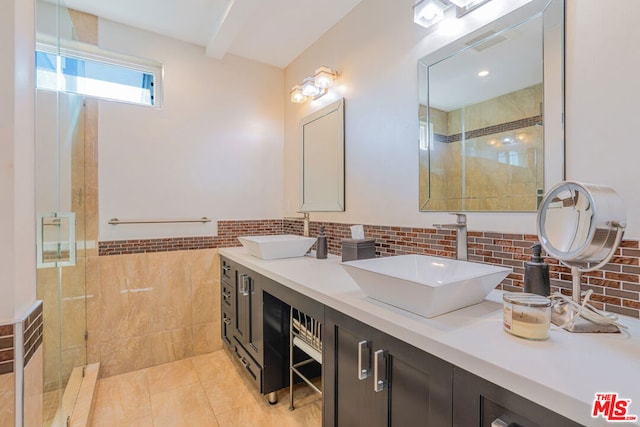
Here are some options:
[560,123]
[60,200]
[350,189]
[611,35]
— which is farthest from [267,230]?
[611,35]

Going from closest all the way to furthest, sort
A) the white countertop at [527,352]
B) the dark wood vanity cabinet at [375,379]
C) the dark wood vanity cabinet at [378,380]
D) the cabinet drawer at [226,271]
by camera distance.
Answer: the white countertop at [527,352]
the dark wood vanity cabinet at [375,379]
the dark wood vanity cabinet at [378,380]
the cabinet drawer at [226,271]

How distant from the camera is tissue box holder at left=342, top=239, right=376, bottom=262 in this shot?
1730 mm

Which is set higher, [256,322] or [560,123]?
[560,123]

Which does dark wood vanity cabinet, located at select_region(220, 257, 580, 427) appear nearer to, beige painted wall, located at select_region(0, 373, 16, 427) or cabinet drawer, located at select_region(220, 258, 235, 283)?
cabinet drawer, located at select_region(220, 258, 235, 283)

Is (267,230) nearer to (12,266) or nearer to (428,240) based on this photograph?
(428,240)

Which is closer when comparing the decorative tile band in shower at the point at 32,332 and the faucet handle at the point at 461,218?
the decorative tile band in shower at the point at 32,332

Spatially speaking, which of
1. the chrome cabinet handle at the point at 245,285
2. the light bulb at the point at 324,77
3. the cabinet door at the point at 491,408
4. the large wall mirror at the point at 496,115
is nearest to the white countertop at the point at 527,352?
the cabinet door at the point at 491,408

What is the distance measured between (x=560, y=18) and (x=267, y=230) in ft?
8.03

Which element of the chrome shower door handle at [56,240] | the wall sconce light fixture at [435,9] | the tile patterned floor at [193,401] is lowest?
the tile patterned floor at [193,401]

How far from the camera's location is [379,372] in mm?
1003

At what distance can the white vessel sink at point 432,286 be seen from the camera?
923mm

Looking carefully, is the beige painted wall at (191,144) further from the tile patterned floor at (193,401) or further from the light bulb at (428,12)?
the light bulb at (428,12)

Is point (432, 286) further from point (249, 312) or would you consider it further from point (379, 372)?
point (249, 312)

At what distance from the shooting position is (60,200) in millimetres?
1501
